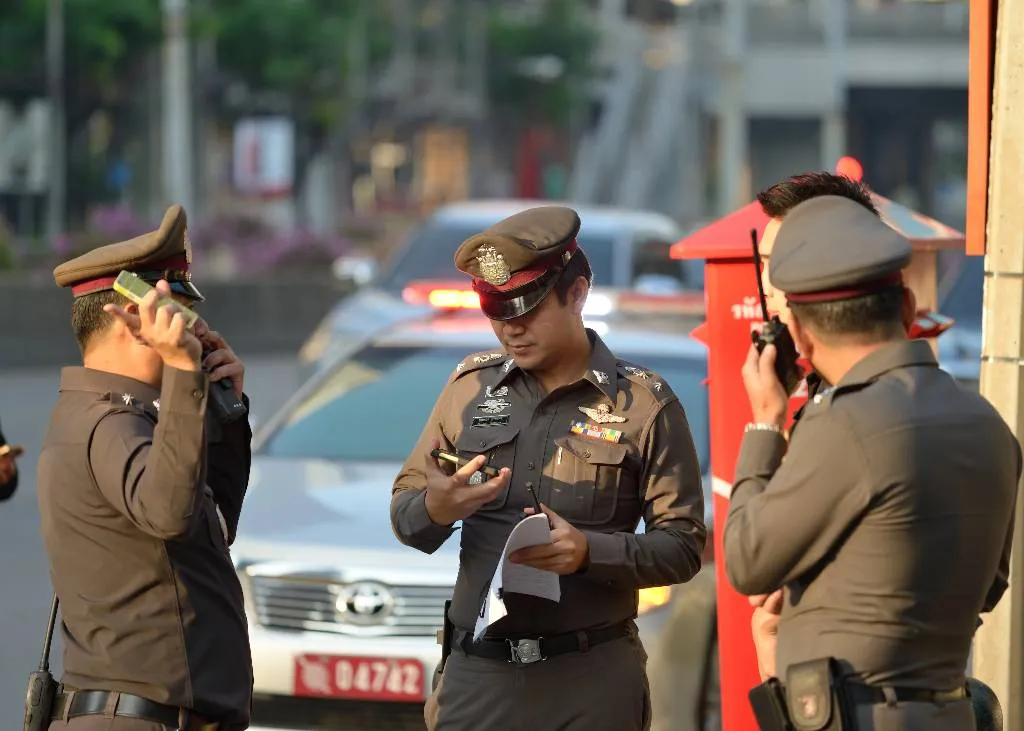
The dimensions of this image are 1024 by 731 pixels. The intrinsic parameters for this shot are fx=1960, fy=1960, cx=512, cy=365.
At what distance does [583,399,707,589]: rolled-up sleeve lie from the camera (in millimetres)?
4066

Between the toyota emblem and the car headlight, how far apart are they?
32.1 inches

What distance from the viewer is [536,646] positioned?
162 inches

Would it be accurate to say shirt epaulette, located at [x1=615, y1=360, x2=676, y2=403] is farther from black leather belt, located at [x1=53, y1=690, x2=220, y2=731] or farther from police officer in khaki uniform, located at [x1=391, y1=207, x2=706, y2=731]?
black leather belt, located at [x1=53, y1=690, x2=220, y2=731]

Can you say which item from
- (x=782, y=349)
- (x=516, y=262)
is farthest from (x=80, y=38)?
(x=782, y=349)

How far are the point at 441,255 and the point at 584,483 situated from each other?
9221mm

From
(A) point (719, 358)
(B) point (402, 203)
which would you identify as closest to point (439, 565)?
(A) point (719, 358)

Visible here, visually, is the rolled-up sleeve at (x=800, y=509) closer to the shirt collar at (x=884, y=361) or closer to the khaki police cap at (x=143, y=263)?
the shirt collar at (x=884, y=361)

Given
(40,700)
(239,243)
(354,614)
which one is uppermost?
(239,243)

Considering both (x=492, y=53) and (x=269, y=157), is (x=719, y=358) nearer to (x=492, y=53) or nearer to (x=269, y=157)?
(x=269, y=157)

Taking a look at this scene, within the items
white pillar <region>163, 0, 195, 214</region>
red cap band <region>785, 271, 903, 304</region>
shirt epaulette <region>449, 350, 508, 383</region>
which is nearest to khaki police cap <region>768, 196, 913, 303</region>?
red cap band <region>785, 271, 903, 304</region>

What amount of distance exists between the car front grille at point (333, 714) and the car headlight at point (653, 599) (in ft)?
2.60

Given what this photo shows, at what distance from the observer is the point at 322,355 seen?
1230 centimetres

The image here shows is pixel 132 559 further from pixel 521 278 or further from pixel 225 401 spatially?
pixel 521 278

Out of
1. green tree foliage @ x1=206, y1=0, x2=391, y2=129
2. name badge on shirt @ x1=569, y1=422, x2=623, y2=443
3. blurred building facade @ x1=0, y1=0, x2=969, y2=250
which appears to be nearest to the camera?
name badge on shirt @ x1=569, y1=422, x2=623, y2=443
